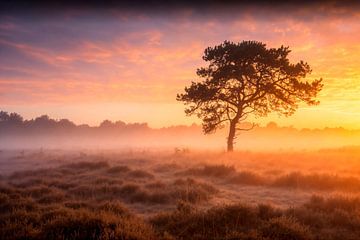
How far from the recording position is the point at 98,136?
11450 centimetres

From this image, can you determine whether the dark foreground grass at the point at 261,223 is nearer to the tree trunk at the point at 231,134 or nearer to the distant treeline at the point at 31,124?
the tree trunk at the point at 231,134

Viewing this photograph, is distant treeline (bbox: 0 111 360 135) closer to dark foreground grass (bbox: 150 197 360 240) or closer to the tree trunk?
the tree trunk

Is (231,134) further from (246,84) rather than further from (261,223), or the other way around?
(261,223)

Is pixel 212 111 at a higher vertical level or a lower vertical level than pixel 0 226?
higher

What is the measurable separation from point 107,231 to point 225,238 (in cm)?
286

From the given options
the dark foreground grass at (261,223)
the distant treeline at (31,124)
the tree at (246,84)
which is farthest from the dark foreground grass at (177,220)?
the distant treeline at (31,124)

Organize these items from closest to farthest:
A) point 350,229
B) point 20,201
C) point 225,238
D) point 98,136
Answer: point 225,238, point 350,229, point 20,201, point 98,136

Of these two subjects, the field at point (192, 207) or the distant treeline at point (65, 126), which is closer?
the field at point (192, 207)

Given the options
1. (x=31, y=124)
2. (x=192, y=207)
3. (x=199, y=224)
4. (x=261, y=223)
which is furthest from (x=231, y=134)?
(x=31, y=124)

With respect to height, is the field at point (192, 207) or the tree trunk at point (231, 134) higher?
the tree trunk at point (231, 134)

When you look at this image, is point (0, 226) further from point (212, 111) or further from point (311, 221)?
point (212, 111)

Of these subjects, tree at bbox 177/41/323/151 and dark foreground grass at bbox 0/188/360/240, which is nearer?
dark foreground grass at bbox 0/188/360/240

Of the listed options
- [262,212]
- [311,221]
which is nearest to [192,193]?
[262,212]

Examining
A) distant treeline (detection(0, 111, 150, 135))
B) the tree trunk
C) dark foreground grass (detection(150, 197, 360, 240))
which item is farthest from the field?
distant treeline (detection(0, 111, 150, 135))
